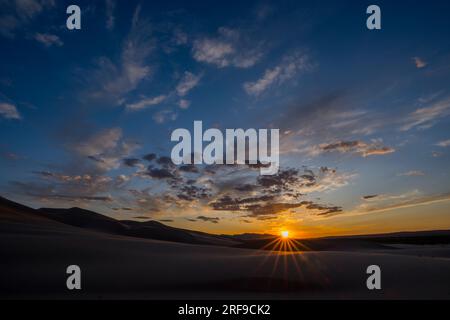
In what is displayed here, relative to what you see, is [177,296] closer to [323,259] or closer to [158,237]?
[323,259]

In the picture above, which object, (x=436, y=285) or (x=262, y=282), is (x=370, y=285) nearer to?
(x=436, y=285)

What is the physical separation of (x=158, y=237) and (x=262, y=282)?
877 inches

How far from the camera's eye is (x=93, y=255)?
8555mm

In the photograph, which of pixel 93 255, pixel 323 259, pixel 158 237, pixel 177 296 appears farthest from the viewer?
pixel 158 237

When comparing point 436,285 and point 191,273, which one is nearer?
point 436,285

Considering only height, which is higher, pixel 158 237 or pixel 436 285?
pixel 436 285

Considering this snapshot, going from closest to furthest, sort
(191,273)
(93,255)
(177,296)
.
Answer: (177,296) < (191,273) < (93,255)

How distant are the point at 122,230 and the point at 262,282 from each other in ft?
Result: 82.0
